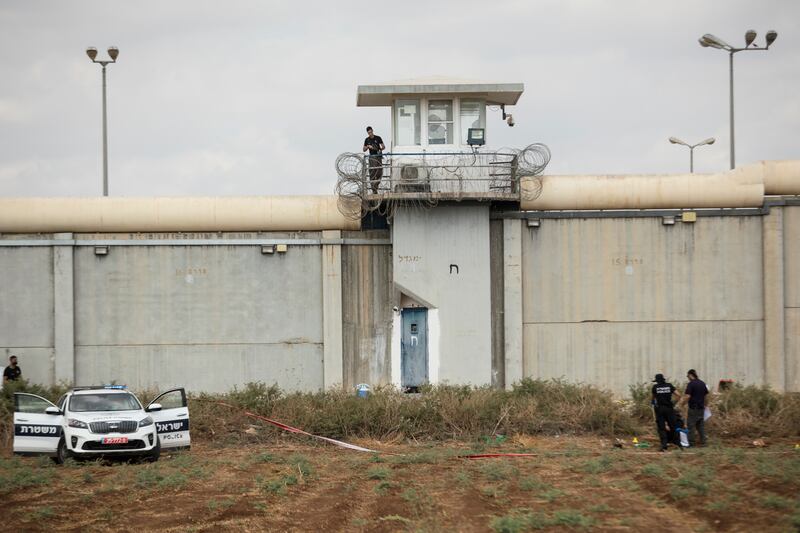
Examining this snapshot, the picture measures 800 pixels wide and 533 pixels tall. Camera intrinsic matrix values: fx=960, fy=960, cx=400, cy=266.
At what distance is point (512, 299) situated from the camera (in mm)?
26562

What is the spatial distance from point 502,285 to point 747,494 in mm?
13739

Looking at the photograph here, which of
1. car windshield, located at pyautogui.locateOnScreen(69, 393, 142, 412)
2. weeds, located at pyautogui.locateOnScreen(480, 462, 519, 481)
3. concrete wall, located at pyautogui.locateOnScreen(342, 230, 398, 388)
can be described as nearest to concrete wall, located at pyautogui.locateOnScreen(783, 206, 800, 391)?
concrete wall, located at pyautogui.locateOnScreen(342, 230, 398, 388)

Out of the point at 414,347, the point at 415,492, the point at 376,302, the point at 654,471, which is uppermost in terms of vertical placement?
the point at 376,302

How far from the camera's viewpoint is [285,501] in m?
14.4

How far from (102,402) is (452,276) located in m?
10.6

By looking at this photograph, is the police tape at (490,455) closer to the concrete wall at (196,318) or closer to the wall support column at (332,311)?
the wall support column at (332,311)

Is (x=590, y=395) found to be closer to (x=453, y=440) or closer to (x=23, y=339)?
(x=453, y=440)

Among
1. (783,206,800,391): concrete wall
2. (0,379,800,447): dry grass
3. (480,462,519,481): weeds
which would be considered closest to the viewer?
(480,462,519,481): weeds

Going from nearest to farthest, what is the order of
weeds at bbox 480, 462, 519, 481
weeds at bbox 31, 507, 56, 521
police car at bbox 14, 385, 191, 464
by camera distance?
weeds at bbox 31, 507, 56, 521 < weeds at bbox 480, 462, 519, 481 < police car at bbox 14, 385, 191, 464

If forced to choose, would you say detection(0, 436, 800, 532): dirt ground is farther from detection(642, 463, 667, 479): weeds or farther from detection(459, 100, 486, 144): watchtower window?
detection(459, 100, 486, 144): watchtower window

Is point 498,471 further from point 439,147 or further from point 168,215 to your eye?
point 168,215

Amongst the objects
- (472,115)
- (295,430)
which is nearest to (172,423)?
(295,430)

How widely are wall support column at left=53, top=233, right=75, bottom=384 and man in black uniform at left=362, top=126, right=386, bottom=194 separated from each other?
8.79m

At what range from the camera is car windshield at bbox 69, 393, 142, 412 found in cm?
1875
